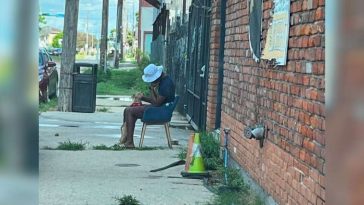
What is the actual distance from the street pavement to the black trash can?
3883mm

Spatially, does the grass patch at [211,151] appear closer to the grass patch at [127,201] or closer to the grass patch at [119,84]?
the grass patch at [127,201]

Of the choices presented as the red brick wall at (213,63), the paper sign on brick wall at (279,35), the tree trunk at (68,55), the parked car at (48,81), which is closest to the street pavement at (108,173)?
the red brick wall at (213,63)

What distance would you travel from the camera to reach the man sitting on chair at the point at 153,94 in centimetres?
1043

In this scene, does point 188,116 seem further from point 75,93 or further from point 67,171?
point 67,171

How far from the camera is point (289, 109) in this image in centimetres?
525

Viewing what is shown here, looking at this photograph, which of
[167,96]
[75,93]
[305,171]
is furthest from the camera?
[75,93]

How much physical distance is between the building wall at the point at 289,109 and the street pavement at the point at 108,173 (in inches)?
32.8

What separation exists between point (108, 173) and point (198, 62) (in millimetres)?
5084

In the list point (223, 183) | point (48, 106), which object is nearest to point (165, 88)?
point (223, 183)

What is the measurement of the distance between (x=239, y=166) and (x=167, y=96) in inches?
124

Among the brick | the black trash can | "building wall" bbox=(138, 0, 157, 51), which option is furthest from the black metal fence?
"building wall" bbox=(138, 0, 157, 51)

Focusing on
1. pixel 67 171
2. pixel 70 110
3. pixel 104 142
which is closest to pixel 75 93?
pixel 70 110

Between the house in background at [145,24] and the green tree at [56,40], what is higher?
the house in background at [145,24]

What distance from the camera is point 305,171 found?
472cm
